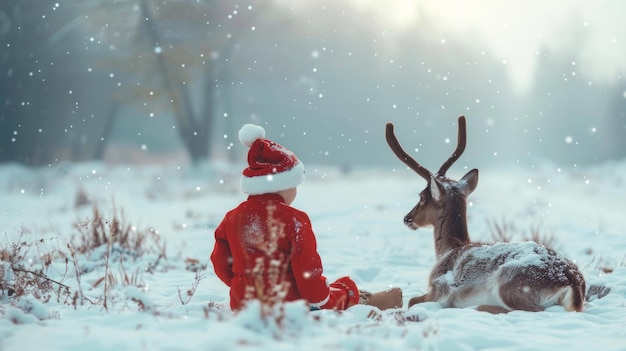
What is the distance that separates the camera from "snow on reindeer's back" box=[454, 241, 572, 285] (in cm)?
440

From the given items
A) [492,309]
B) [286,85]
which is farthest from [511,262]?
[286,85]

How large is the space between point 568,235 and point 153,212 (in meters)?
9.29

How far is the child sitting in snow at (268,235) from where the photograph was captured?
388 cm

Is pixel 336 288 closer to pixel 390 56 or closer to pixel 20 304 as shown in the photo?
pixel 20 304

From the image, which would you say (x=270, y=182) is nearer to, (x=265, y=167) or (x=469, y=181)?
(x=265, y=167)

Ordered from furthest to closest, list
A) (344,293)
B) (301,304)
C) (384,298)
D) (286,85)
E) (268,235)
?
1. (286,85)
2. (384,298)
3. (344,293)
4. (268,235)
5. (301,304)

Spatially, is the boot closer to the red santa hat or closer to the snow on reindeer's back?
the snow on reindeer's back

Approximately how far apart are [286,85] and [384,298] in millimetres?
42226

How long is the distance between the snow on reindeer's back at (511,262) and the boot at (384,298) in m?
0.47

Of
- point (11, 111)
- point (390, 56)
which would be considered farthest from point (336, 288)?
point (390, 56)

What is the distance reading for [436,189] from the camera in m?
5.11

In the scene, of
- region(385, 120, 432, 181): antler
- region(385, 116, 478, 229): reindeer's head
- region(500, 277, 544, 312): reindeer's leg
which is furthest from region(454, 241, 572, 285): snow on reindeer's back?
region(385, 120, 432, 181): antler

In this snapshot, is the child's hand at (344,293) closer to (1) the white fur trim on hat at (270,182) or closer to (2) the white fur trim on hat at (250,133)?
(1) the white fur trim on hat at (270,182)

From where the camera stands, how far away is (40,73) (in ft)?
103
